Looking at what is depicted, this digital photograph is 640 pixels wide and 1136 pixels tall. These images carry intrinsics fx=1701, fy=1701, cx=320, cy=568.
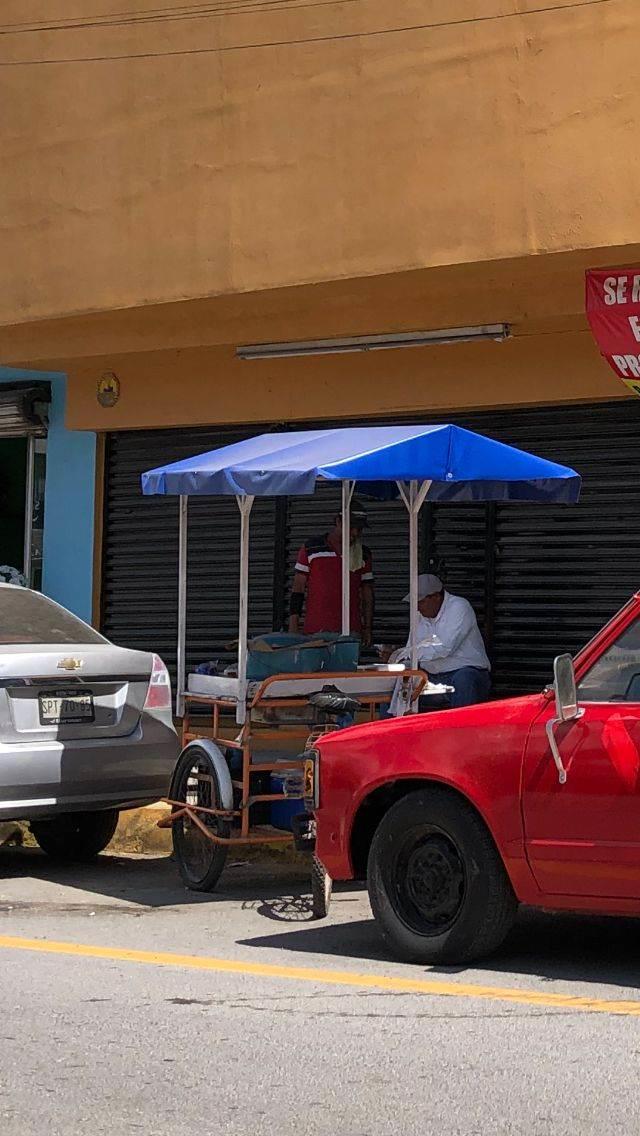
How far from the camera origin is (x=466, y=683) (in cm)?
1098

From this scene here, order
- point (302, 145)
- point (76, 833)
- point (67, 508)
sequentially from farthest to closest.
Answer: point (67, 508), point (302, 145), point (76, 833)

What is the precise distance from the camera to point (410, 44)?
37.4 feet

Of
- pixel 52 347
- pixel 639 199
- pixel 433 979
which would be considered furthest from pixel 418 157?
pixel 433 979

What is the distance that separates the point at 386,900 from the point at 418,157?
6062mm

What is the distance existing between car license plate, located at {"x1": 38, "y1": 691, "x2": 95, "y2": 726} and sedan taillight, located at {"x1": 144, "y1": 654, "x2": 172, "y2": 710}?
39 centimetres

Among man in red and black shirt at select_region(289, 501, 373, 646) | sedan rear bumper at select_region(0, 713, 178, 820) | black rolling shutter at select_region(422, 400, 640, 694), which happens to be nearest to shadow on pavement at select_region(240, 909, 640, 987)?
sedan rear bumper at select_region(0, 713, 178, 820)

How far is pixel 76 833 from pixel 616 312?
15.6 ft

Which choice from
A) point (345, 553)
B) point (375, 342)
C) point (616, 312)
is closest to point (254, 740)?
point (345, 553)

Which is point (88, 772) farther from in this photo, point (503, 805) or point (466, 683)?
point (503, 805)

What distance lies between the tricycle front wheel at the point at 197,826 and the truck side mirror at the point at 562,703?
2721 millimetres

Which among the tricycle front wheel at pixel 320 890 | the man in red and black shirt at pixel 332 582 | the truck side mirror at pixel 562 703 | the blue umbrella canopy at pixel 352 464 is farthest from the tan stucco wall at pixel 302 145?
the truck side mirror at pixel 562 703

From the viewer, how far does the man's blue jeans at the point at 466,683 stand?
11.0 meters

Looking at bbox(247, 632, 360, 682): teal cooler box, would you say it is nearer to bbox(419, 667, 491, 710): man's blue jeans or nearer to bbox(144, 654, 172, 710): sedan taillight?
bbox(144, 654, 172, 710): sedan taillight

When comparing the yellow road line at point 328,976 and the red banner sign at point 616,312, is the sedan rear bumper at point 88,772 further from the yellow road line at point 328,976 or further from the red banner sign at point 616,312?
Answer: the red banner sign at point 616,312
